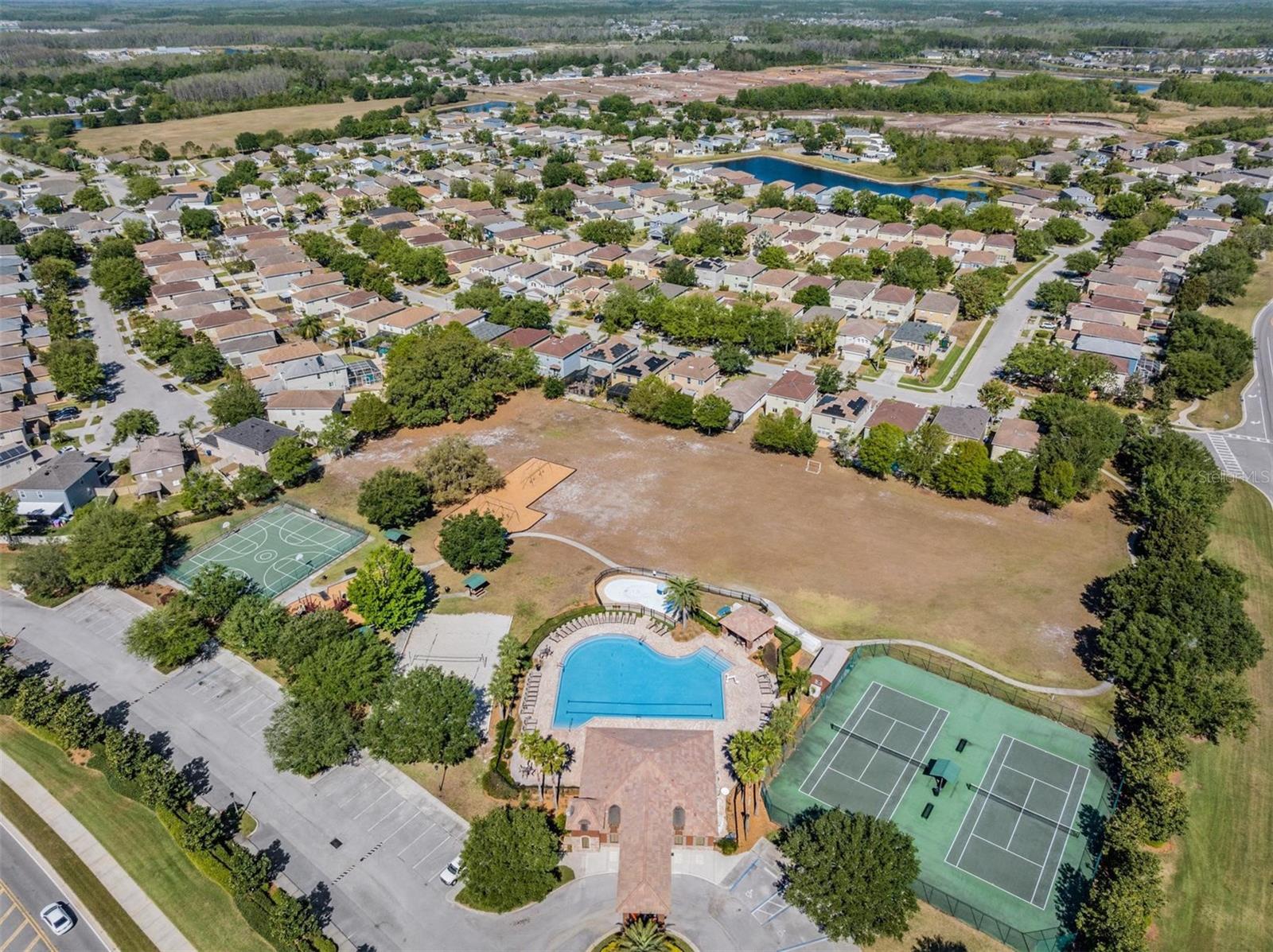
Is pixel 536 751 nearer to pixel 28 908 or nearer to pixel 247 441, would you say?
pixel 28 908

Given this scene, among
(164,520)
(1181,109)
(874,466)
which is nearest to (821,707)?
(874,466)

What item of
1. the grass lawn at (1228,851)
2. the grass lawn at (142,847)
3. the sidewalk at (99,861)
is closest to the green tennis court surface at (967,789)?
the grass lawn at (1228,851)

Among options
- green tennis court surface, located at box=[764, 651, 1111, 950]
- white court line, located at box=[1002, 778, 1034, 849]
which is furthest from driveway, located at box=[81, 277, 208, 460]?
white court line, located at box=[1002, 778, 1034, 849]

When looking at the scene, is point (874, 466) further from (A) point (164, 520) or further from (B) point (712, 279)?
(A) point (164, 520)

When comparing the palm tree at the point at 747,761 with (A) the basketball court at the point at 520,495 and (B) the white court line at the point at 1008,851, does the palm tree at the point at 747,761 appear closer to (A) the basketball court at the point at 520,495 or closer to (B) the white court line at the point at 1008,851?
(B) the white court line at the point at 1008,851

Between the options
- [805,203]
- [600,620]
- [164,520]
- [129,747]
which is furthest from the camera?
[805,203]
